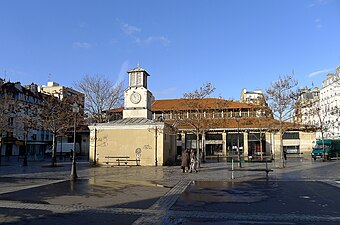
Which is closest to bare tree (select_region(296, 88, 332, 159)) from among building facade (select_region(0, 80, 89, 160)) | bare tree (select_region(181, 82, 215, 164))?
bare tree (select_region(181, 82, 215, 164))

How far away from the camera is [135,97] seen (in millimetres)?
32875

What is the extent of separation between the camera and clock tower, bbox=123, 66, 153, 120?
32.5 meters

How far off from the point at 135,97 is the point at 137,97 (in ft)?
0.75

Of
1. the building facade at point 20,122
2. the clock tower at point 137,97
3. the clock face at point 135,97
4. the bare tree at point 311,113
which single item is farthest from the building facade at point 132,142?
the bare tree at point 311,113

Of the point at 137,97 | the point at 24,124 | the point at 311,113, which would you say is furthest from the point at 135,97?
the point at 311,113

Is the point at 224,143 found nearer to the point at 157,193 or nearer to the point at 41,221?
the point at 157,193

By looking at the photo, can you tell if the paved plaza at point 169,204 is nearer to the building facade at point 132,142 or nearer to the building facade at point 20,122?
the building facade at point 132,142

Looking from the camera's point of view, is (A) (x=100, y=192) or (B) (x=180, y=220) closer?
(B) (x=180, y=220)

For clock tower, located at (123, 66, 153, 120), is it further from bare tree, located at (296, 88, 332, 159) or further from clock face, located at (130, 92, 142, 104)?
bare tree, located at (296, 88, 332, 159)

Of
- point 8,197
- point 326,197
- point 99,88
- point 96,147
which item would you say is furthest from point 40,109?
point 326,197

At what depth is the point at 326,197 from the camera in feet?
39.1

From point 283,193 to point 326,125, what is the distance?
122 ft

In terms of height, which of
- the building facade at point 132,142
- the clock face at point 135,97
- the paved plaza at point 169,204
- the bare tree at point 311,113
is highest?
the clock face at point 135,97

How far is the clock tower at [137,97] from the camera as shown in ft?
107
